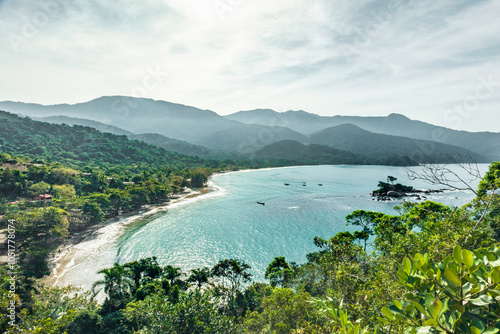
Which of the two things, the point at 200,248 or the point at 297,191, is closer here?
the point at 200,248

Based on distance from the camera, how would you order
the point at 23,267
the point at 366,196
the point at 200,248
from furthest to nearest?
the point at 366,196 → the point at 200,248 → the point at 23,267

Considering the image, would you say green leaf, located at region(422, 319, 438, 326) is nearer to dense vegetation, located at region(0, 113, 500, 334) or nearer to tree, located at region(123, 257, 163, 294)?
dense vegetation, located at region(0, 113, 500, 334)

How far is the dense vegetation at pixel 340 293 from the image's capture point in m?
1.84

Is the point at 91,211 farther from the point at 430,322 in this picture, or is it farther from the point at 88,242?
the point at 430,322

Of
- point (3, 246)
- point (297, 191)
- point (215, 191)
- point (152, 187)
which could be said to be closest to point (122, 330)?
point (3, 246)

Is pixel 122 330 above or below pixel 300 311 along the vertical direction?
below

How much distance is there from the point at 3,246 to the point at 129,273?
65.5 ft

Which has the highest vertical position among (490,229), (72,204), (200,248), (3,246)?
(490,229)

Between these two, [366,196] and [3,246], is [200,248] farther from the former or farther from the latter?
[366,196]

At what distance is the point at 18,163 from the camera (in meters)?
55.5

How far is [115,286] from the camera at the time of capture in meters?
18.9

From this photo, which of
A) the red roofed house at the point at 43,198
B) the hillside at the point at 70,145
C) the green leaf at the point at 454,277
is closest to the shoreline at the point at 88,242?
the red roofed house at the point at 43,198

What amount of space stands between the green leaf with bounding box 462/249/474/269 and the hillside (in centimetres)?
11254

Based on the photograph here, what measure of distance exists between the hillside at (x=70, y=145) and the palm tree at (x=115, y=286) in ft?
299
